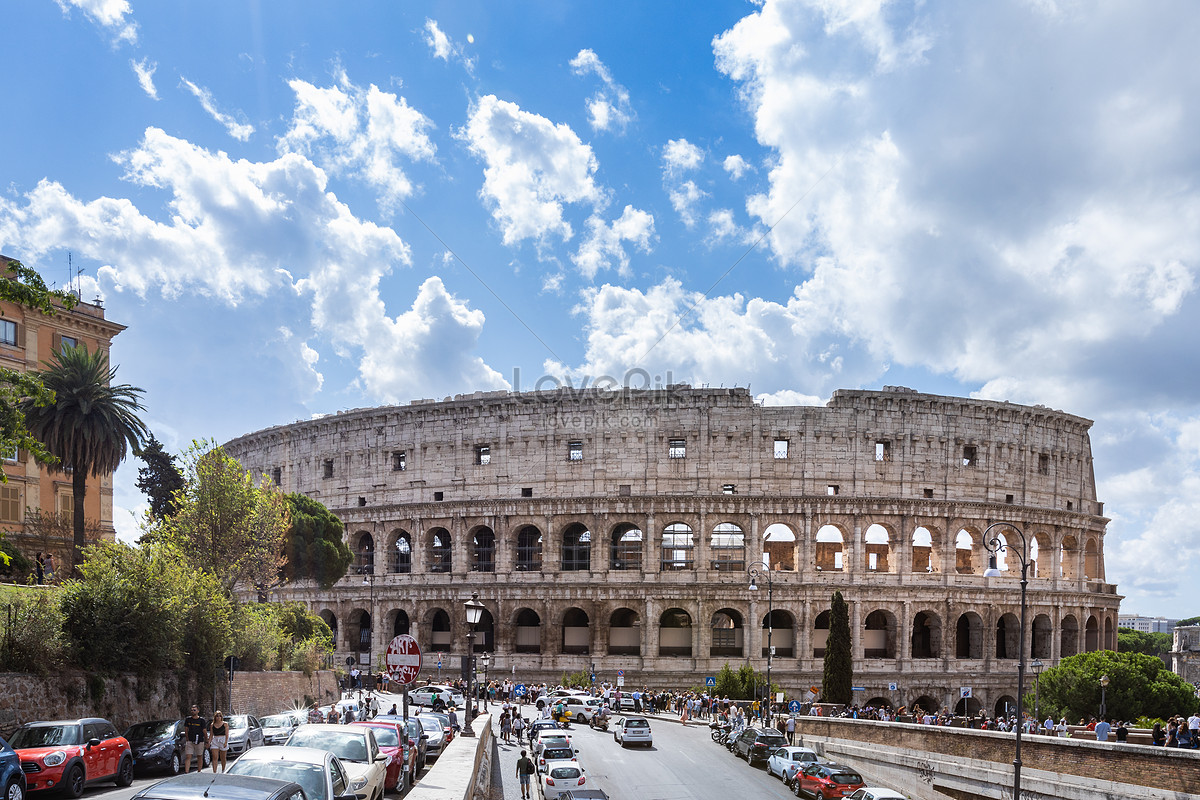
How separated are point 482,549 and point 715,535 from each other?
52.4ft

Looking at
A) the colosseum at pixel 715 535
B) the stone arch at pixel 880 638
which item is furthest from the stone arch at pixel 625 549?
the stone arch at pixel 880 638

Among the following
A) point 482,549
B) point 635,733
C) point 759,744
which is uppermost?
point 482,549

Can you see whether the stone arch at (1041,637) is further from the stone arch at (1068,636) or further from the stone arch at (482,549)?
the stone arch at (482,549)

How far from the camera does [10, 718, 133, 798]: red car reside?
16.9 metres

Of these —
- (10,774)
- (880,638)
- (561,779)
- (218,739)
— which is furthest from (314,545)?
(10,774)

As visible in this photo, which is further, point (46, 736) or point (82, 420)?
point (82, 420)

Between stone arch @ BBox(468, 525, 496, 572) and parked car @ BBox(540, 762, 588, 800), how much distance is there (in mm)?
39389

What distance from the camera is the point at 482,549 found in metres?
64.9

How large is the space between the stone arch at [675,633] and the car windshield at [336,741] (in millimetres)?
45990

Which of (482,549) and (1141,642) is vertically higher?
(482,549)

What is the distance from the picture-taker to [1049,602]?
65.4m

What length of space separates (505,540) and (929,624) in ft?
97.5

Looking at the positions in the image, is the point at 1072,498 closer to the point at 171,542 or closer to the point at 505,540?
the point at 505,540

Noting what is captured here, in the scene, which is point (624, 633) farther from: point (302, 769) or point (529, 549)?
point (302, 769)
